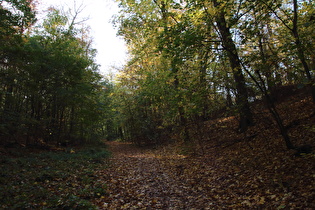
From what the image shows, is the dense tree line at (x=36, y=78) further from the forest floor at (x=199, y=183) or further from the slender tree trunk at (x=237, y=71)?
the slender tree trunk at (x=237, y=71)

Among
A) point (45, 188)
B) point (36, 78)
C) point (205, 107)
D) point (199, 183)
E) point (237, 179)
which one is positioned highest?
point (36, 78)

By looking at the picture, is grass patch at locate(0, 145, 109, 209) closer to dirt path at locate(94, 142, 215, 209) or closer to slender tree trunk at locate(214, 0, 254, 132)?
dirt path at locate(94, 142, 215, 209)

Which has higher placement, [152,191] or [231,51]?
[231,51]

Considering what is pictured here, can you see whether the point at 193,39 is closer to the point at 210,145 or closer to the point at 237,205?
the point at 237,205

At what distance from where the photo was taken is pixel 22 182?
573cm

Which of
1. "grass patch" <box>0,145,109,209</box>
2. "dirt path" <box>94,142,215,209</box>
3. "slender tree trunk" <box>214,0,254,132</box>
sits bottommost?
"dirt path" <box>94,142,215,209</box>

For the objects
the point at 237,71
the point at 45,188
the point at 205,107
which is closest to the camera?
the point at 45,188

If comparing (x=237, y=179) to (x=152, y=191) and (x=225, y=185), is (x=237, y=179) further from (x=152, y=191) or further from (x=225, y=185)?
(x=152, y=191)

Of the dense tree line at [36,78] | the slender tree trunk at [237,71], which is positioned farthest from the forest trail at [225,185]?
the dense tree line at [36,78]

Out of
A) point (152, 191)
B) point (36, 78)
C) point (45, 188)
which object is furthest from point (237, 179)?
point (36, 78)

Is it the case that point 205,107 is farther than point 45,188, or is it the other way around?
point 205,107

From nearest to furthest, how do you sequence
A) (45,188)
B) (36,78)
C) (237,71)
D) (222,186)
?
(45,188) → (222,186) → (237,71) → (36,78)

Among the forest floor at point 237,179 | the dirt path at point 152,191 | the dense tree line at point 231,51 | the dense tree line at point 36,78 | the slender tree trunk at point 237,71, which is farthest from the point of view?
the dense tree line at point 36,78

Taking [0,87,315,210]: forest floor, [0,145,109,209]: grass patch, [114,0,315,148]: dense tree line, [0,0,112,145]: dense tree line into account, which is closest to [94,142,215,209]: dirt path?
[0,87,315,210]: forest floor
